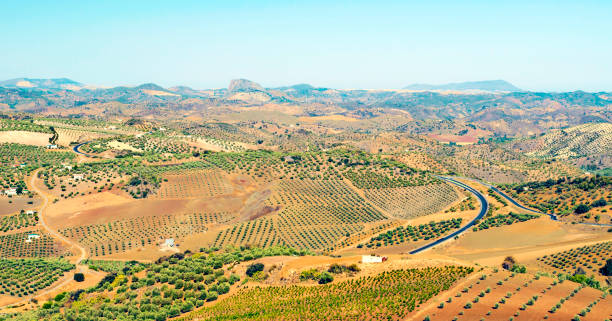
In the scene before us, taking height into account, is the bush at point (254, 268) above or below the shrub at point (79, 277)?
above

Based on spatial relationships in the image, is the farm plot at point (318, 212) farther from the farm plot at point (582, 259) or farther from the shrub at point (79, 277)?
the farm plot at point (582, 259)

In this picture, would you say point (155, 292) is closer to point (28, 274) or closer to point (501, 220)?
point (28, 274)

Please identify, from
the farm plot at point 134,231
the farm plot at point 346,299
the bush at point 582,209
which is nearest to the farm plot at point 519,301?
the farm plot at point 346,299

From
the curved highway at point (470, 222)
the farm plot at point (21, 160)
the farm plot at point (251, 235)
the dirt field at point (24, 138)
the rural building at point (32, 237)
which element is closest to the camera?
the curved highway at point (470, 222)

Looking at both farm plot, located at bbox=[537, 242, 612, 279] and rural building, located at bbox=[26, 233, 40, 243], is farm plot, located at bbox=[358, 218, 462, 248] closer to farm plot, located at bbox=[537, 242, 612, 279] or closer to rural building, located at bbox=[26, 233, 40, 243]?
farm plot, located at bbox=[537, 242, 612, 279]

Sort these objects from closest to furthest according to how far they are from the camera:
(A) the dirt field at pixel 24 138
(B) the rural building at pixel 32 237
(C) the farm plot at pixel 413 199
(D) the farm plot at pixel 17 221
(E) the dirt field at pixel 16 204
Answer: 1. (B) the rural building at pixel 32 237
2. (D) the farm plot at pixel 17 221
3. (E) the dirt field at pixel 16 204
4. (C) the farm plot at pixel 413 199
5. (A) the dirt field at pixel 24 138

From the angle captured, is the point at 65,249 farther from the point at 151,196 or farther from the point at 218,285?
the point at 218,285

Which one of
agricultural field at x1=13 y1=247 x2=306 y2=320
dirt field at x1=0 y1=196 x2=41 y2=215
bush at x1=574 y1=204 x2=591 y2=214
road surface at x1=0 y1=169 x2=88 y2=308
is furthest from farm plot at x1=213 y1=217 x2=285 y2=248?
bush at x1=574 y1=204 x2=591 y2=214
